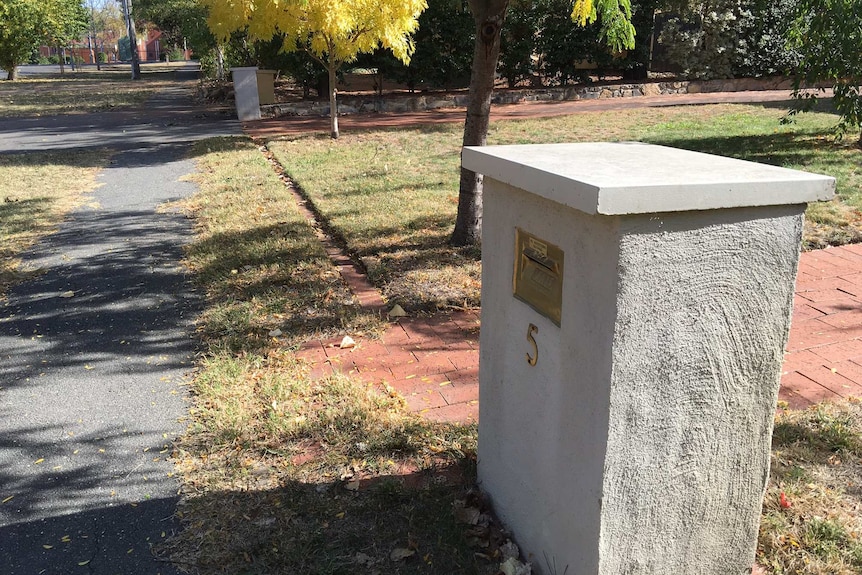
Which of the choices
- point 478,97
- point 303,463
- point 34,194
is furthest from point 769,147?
point 34,194

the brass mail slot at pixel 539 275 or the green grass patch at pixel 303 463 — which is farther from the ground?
the brass mail slot at pixel 539 275

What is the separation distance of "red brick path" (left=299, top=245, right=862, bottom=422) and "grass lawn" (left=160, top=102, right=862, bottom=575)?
0.18 m

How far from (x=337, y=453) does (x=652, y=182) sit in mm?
2073

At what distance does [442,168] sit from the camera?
10.3m

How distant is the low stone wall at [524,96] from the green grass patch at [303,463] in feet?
47.0

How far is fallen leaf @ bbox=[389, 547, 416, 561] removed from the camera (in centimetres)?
267

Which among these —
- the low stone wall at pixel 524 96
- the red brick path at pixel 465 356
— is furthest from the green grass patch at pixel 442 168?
the low stone wall at pixel 524 96

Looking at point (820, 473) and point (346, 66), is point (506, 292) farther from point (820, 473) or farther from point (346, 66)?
point (346, 66)

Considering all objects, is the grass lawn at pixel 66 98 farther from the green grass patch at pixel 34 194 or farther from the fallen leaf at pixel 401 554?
the fallen leaf at pixel 401 554

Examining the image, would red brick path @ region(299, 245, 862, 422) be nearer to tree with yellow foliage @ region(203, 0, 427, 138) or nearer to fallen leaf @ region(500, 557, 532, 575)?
fallen leaf @ region(500, 557, 532, 575)

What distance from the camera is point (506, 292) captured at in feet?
8.46

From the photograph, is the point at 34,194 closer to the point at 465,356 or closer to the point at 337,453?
the point at 465,356

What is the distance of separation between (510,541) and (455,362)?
170cm

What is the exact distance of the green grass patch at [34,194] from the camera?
6956 mm
